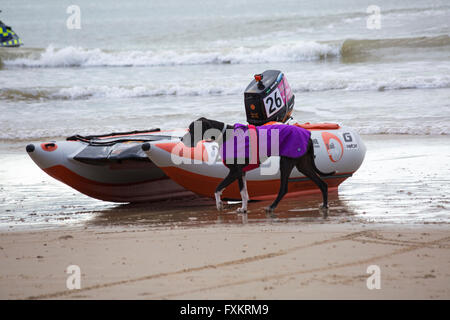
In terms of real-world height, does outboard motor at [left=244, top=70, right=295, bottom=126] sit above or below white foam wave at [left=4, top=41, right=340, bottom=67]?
below

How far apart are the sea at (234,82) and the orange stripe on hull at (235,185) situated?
43 centimetres

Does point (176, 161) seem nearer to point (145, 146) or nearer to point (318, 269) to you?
point (145, 146)

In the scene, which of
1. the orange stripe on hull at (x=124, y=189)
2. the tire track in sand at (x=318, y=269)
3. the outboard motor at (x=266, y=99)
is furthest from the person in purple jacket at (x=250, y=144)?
the tire track in sand at (x=318, y=269)

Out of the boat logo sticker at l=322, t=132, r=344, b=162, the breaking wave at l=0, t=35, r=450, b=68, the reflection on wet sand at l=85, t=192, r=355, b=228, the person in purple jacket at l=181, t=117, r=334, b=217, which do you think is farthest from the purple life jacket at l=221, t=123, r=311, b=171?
the breaking wave at l=0, t=35, r=450, b=68

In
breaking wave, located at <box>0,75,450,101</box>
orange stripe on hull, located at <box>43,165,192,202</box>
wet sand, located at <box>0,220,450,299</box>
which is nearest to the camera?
wet sand, located at <box>0,220,450,299</box>

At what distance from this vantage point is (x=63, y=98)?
1691 cm

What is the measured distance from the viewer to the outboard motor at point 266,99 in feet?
22.1

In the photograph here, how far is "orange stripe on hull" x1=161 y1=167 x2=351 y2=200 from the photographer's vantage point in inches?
253

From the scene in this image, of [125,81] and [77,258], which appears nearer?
[77,258]

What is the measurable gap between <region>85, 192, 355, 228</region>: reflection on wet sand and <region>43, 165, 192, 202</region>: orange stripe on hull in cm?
10

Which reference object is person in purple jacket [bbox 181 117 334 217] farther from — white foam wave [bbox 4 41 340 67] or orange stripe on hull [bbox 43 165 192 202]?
white foam wave [bbox 4 41 340 67]
